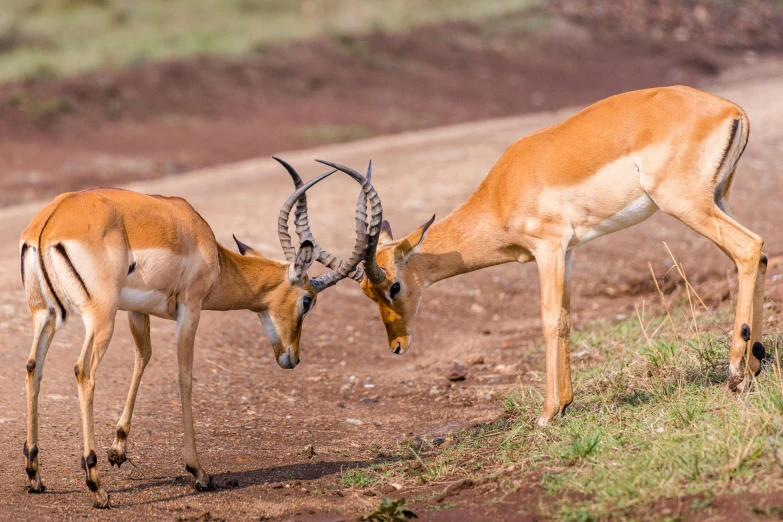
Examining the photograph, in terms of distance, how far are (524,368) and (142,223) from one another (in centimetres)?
329

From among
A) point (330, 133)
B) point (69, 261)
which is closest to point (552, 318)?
point (69, 261)

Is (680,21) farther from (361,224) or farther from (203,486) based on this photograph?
(203,486)

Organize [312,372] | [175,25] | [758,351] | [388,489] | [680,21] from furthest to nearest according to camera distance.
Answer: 1. [680,21]
2. [175,25]
3. [312,372]
4. [758,351]
5. [388,489]

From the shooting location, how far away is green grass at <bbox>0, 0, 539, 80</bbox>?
20469 mm

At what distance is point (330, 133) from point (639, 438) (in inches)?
527

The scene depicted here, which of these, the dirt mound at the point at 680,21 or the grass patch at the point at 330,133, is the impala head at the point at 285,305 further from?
the dirt mound at the point at 680,21

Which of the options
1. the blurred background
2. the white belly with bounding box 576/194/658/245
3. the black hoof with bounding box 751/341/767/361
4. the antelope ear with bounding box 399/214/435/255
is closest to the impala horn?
the antelope ear with bounding box 399/214/435/255

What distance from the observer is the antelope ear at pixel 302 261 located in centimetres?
600

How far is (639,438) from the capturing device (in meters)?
4.94

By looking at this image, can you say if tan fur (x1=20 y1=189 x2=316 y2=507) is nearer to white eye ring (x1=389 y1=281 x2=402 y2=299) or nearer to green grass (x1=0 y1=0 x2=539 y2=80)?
white eye ring (x1=389 y1=281 x2=402 y2=299)

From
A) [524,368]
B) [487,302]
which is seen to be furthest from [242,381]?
[487,302]

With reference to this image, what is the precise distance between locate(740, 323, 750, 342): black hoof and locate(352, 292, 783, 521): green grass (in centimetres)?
20

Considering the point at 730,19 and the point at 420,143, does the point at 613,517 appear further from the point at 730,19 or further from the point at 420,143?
the point at 730,19

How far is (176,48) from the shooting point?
21156mm
